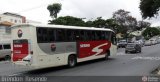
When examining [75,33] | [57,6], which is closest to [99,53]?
[75,33]

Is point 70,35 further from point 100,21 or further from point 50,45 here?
point 100,21

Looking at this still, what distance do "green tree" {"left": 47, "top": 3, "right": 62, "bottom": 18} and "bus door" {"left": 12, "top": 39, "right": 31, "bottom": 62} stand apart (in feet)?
153

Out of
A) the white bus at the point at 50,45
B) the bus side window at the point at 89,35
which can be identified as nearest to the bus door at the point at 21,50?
the white bus at the point at 50,45

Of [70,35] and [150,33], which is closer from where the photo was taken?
[70,35]

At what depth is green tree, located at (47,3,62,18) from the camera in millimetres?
63303

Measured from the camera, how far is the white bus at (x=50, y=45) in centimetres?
1627

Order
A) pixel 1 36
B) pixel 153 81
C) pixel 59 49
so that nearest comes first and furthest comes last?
pixel 153 81 → pixel 59 49 → pixel 1 36

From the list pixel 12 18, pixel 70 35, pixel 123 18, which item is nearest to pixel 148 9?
pixel 70 35

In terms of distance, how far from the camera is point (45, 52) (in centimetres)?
1692

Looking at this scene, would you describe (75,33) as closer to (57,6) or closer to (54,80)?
(54,80)

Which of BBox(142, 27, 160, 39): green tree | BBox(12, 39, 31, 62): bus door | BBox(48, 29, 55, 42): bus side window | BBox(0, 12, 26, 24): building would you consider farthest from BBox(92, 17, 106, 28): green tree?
BBox(142, 27, 160, 39): green tree

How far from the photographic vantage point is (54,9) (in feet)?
210

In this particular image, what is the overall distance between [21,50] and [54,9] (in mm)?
48059

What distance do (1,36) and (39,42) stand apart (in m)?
23.3
